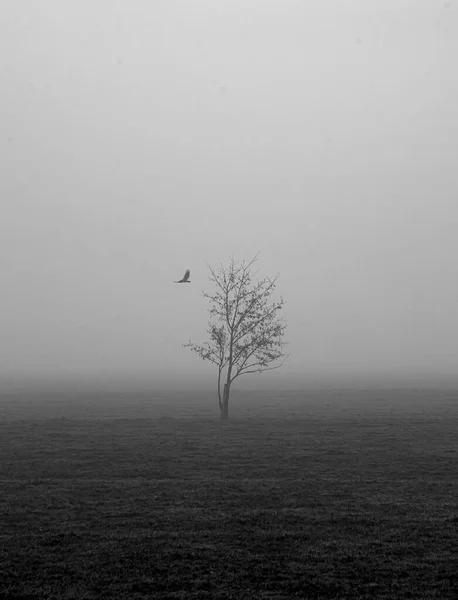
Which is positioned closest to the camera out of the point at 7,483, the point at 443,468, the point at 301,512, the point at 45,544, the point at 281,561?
the point at 281,561

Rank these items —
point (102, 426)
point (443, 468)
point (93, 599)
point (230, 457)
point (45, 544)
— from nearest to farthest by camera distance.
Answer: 1. point (93, 599)
2. point (45, 544)
3. point (443, 468)
4. point (230, 457)
5. point (102, 426)

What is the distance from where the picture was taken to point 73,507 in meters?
20.4

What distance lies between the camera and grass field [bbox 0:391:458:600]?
1329cm

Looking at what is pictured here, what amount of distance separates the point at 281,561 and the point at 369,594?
273cm

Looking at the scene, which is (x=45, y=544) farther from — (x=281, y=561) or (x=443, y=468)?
(x=443, y=468)

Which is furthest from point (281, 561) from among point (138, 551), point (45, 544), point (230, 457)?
point (230, 457)

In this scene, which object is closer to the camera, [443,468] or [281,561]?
[281,561]

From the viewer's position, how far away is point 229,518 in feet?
61.4

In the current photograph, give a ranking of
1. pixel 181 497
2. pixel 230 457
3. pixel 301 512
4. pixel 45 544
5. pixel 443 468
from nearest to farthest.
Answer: pixel 45 544 < pixel 301 512 < pixel 181 497 < pixel 443 468 < pixel 230 457

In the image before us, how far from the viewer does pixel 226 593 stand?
12.6 metres

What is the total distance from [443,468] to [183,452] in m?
14.7

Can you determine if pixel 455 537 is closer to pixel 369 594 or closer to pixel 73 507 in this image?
pixel 369 594

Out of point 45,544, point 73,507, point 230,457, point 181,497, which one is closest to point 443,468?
point 230,457

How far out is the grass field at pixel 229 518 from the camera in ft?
43.6
